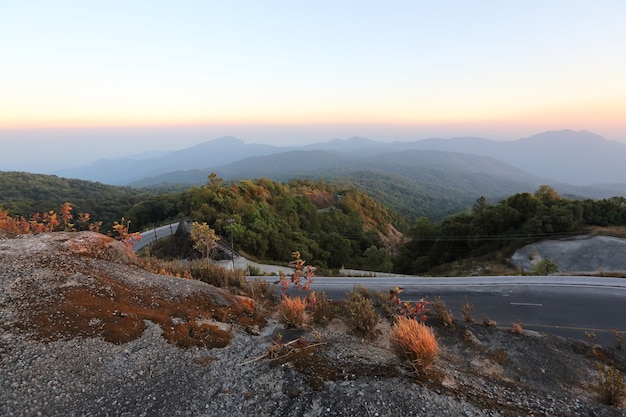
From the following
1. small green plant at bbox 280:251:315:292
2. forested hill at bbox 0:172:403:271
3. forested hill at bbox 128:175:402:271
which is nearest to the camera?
small green plant at bbox 280:251:315:292

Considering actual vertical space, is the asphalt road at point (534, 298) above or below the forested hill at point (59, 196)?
above

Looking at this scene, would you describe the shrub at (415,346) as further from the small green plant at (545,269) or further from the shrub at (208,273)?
the small green plant at (545,269)

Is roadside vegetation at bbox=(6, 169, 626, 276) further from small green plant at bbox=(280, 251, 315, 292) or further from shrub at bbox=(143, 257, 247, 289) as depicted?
small green plant at bbox=(280, 251, 315, 292)

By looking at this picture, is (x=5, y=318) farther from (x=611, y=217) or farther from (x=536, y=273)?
(x=611, y=217)

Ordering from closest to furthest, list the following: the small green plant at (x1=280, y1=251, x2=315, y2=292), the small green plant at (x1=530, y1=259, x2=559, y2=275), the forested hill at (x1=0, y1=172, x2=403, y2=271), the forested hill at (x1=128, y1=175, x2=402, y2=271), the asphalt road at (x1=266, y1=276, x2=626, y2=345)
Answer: the small green plant at (x1=280, y1=251, x2=315, y2=292), the asphalt road at (x1=266, y1=276, x2=626, y2=345), the small green plant at (x1=530, y1=259, x2=559, y2=275), the forested hill at (x1=128, y1=175, x2=402, y2=271), the forested hill at (x1=0, y1=172, x2=403, y2=271)

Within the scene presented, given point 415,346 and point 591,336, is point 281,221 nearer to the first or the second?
point 591,336

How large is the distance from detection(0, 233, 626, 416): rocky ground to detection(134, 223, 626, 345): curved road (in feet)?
15.6

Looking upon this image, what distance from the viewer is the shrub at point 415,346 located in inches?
203

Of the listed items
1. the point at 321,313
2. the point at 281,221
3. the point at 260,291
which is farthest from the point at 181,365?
the point at 281,221

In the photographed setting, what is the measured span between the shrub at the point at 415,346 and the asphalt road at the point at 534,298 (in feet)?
27.1

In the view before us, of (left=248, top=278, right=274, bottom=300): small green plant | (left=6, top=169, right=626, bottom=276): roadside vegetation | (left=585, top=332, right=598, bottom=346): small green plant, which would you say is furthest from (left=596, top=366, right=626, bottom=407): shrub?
(left=6, top=169, right=626, bottom=276): roadside vegetation

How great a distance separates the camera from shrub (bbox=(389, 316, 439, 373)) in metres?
5.15

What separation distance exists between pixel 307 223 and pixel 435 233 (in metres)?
17.6

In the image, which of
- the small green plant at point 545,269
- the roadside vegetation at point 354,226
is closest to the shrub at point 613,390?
the roadside vegetation at point 354,226
